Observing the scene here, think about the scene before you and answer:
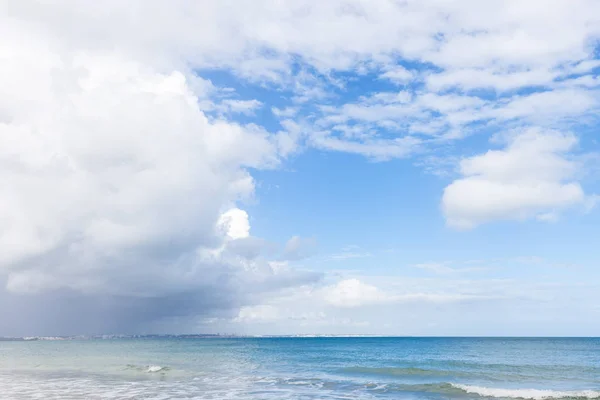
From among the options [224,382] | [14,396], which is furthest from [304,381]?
[14,396]

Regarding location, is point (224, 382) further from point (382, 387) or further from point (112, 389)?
point (382, 387)

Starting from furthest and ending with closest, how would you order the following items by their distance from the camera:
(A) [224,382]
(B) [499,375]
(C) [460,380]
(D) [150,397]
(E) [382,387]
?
(B) [499,375], (C) [460,380], (A) [224,382], (E) [382,387], (D) [150,397]

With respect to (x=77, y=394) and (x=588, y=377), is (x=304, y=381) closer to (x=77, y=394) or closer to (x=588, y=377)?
(x=77, y=394)

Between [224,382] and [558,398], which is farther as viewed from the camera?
[224,382]

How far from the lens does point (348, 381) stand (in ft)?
144

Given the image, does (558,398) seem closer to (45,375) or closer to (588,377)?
(588,377)

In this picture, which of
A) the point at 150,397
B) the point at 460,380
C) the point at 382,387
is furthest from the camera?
the point at 460,380

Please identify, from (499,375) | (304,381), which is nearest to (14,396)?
(304,381)

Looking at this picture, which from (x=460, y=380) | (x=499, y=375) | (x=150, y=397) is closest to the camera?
(x=150, y=397)

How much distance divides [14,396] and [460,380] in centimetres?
3719

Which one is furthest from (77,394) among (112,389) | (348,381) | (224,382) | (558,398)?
(558,398)

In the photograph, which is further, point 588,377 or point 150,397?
point 588,377

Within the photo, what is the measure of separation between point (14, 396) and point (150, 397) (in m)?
9.15

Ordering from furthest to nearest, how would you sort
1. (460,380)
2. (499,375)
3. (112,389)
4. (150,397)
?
(499,375), (460,380), (112,389), (150,397)
